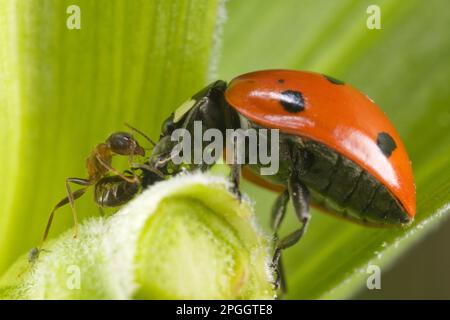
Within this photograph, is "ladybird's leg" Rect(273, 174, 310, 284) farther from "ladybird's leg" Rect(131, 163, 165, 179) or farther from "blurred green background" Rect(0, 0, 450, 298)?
"ladybird's leg" Rect(131, 163, 165, 179)

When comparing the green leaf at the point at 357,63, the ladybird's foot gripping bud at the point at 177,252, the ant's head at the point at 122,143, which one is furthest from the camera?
the green leaf at the point at 357,63

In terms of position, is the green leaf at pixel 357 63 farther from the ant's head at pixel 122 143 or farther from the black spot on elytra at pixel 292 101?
the ant's head at pixel 122 143

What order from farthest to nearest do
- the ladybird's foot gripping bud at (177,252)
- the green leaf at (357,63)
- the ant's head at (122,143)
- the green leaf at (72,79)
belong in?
the green leaf at (357,63), the ant's head at (122,143), the green leaf at (72,79), the ladybird's foot gripping bud at (177,252)

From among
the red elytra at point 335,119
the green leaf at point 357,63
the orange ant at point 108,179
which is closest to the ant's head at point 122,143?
the orange ant at point 108,179

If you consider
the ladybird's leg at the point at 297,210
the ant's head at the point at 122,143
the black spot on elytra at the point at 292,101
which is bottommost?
the ladybird's leg at the point at 297,210

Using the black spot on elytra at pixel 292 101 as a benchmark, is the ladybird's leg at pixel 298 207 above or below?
below

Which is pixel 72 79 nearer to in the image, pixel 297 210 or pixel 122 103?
pixel 122 103
